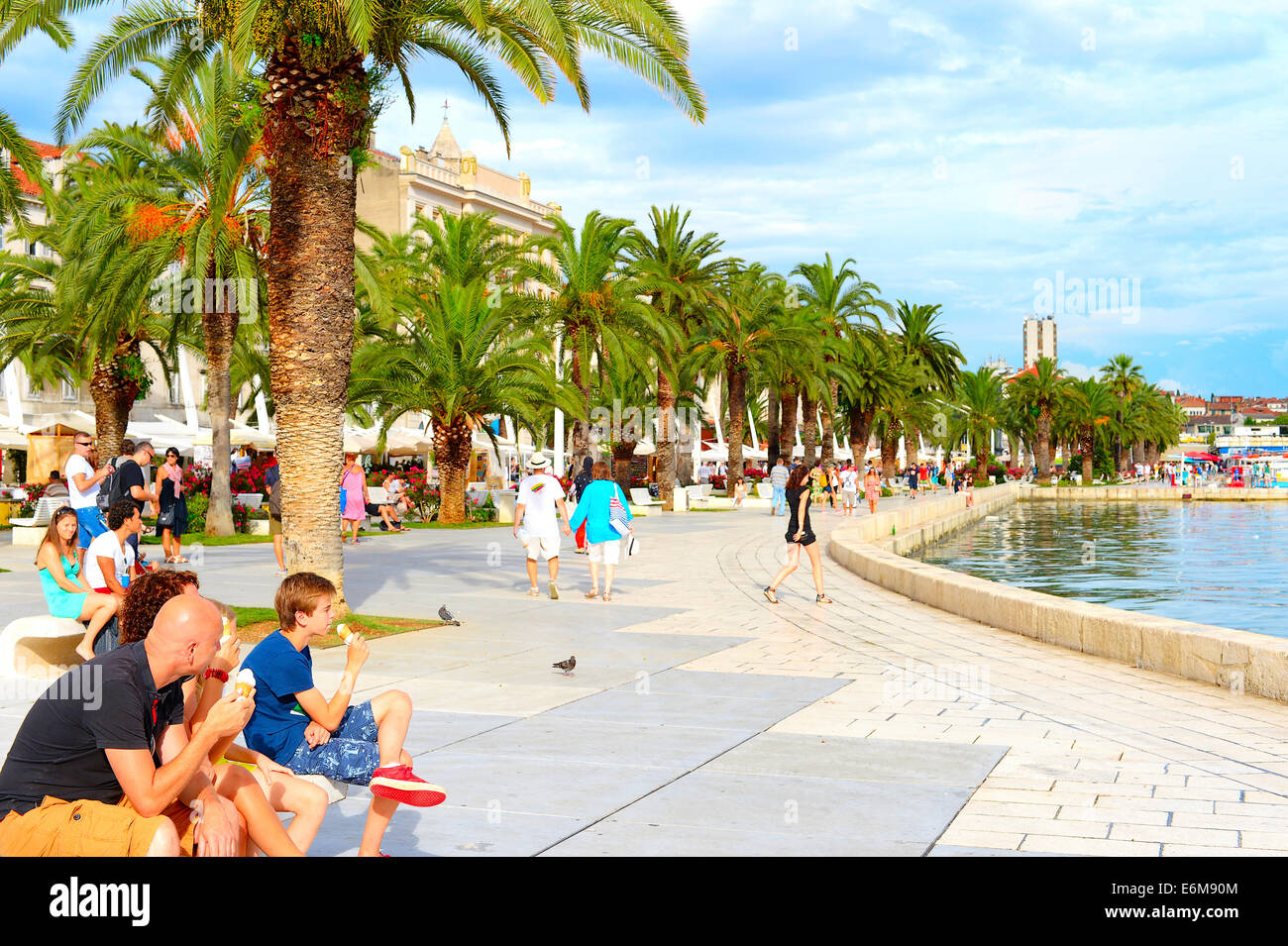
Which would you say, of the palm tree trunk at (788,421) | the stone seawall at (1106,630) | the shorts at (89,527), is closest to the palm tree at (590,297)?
the palm tree trunk at (788,421)

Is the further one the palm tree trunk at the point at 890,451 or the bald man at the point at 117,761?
the palm tree trunk at the point at 890,451

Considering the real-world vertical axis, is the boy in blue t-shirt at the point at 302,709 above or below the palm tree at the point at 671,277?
below

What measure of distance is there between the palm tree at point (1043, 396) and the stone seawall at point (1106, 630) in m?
59.2

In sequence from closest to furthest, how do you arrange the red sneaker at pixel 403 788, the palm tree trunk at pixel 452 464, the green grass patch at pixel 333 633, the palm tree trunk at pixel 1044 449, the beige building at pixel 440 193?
the red sneaker at pixel 403 788, the green grass patch at pixel 333 633, the palm tree trunk at pixel 452 464, the beige building at pixel 440 193, the palm tree trunk at pixel 1044 449

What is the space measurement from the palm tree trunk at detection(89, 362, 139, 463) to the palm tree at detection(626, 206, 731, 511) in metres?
15.3

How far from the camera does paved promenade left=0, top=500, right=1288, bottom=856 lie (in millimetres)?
5078

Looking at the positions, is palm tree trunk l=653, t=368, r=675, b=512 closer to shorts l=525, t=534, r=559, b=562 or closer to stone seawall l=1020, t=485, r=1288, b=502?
shorts l=525, t=534, r=559, b=562

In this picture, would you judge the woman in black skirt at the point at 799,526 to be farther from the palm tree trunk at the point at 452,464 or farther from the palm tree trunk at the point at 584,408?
the palm tree trunk at the point at 584,408

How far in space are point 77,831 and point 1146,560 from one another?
24.3 m

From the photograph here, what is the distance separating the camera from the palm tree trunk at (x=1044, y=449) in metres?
75.2

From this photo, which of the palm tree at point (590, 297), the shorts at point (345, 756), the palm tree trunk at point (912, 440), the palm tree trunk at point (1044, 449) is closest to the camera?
the shorts at point (345, 756)

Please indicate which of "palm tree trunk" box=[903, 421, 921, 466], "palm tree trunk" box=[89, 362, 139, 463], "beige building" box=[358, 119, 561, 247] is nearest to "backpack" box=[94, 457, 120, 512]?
"palm tree trunk" box=[89, 362, 139, 463]

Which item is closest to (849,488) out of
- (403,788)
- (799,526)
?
(799,526)
